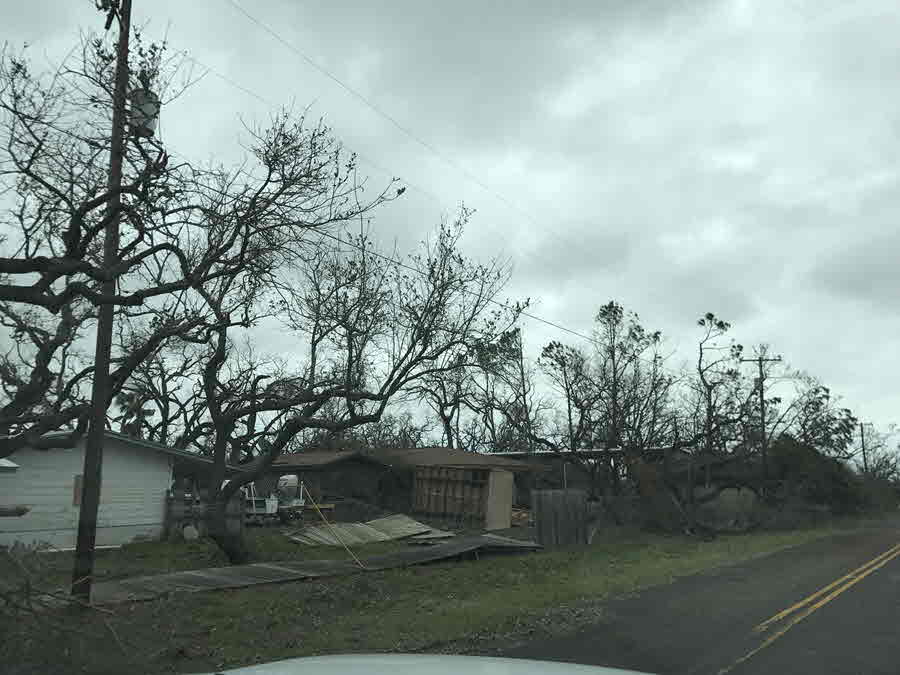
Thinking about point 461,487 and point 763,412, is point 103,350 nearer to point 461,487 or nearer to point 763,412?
point 461,487

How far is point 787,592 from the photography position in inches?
540

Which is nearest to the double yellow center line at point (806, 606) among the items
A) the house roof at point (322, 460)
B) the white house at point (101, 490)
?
the white house at point (101, 490)

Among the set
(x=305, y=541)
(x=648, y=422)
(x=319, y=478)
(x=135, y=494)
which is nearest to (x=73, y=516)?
(x=135, y=494)

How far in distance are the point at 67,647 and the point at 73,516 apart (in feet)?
61.7

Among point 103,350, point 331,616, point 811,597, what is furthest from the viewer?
point 811,597

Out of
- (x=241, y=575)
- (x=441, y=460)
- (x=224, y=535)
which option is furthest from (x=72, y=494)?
(x=441, y=460)

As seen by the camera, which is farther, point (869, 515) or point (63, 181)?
point (869, 515)

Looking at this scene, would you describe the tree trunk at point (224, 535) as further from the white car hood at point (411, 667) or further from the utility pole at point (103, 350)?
the white car hood at point (411, 667)

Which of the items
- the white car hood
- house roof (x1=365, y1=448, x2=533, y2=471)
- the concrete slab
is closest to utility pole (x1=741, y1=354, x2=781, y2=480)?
house roof (x1=365, y1=448, x2=533, y2=471)

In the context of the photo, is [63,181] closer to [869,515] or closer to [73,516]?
[73,516]

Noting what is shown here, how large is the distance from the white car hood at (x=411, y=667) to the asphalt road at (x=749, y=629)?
15.7 ft

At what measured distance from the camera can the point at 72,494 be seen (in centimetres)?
2256

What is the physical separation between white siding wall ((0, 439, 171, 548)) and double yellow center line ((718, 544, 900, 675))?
18.5 metres

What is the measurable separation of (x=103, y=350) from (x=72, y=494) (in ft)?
43.2
